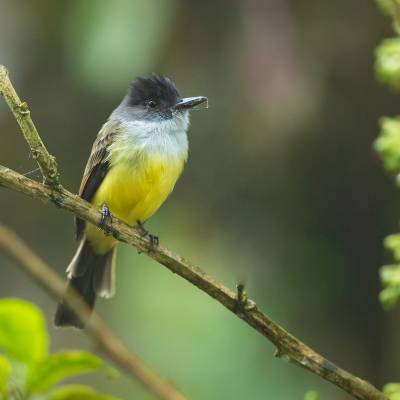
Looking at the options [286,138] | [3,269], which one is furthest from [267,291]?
[3,269]

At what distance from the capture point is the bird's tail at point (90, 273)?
3531 mm

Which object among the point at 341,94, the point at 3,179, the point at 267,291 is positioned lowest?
the point at 3,179

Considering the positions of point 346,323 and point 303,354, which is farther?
point 346,323

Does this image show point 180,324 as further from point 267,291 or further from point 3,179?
point 3,179

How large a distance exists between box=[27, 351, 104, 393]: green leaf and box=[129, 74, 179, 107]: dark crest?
257 cm

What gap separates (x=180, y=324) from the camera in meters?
4.20

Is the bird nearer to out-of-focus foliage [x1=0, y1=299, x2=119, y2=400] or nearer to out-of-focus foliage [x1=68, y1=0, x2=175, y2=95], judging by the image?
out-of-focus foliage [x1=68, y1=0, x2=175, y2=95]

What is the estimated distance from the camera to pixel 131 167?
333 cm

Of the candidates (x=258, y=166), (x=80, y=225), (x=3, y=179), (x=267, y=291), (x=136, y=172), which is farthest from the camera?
(x=258, y=166)

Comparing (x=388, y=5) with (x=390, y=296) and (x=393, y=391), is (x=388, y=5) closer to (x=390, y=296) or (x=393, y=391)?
(x=390, y=296)

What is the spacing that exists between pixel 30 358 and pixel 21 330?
0.14 feet

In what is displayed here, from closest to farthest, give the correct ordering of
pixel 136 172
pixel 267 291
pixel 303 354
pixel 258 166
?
pixel 303 354 < pixel 136 172 < pixel 267 291 < pixel 258 166

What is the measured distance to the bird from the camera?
3.33 m

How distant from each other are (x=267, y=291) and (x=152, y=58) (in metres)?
1.28
